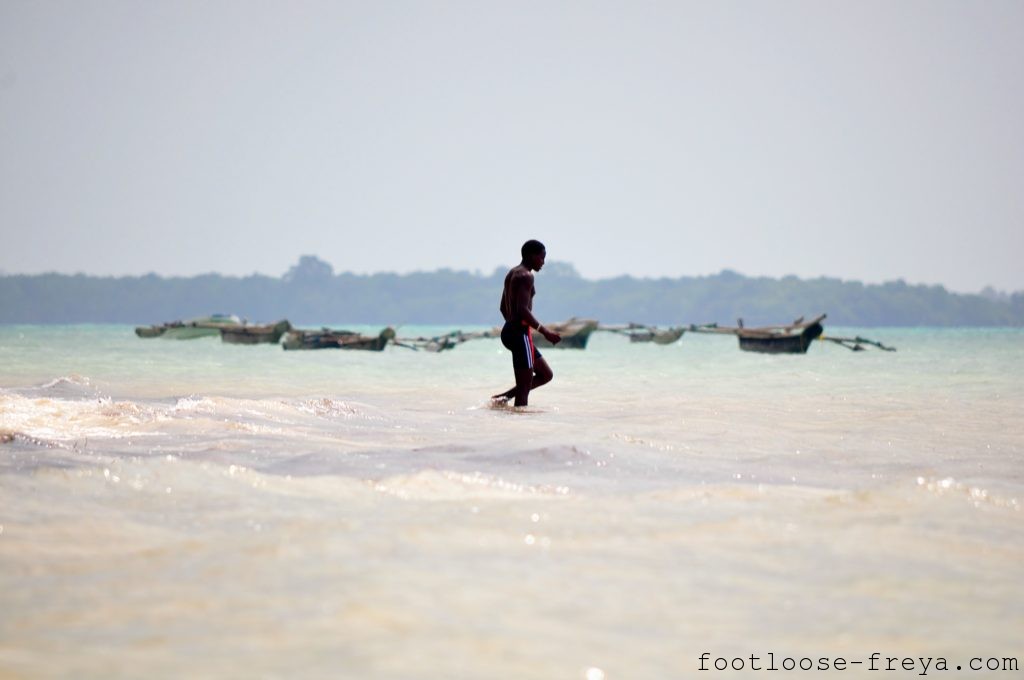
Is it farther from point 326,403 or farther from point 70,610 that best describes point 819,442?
point 70,610

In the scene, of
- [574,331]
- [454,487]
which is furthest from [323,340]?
[454,487]

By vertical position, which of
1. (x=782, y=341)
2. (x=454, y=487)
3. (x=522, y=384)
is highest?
(x=782, y=341)

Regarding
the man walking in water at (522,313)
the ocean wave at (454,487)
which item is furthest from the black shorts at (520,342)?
the ocean wave at (454,487)

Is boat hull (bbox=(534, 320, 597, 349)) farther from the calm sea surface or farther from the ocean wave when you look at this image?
the ocean wave

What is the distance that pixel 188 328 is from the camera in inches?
2103

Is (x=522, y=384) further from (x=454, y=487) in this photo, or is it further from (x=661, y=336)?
(x=661, y=336)

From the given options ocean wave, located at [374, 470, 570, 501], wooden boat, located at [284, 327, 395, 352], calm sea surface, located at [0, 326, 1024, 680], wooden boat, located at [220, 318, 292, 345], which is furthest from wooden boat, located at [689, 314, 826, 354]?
ocean wave, located at [374, 470, 570, 501]

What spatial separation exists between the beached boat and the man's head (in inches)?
1612

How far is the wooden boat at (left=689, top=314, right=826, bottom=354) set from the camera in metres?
34.2

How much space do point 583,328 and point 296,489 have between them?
38.6 metres

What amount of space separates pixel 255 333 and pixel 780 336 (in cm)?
2284

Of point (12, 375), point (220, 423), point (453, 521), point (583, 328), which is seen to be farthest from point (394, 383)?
point (583, 328)

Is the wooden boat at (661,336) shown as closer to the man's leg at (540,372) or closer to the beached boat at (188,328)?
the beached boat at (188,328)

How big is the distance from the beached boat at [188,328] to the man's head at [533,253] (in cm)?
4095
